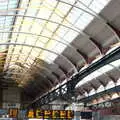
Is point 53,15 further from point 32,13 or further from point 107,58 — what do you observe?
point 107,58

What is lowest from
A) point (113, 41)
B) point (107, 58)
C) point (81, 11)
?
point (107, 58)

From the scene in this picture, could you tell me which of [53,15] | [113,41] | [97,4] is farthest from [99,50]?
[97,4]

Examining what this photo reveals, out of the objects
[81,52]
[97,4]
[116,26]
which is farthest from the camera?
[81,52]

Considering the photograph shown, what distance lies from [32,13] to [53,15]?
2437mm

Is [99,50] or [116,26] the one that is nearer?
[116,26]

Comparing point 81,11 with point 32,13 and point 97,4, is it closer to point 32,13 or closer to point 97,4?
point 97,4

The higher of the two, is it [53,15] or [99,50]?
[53,15]

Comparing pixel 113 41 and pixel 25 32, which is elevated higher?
pixel 25 32

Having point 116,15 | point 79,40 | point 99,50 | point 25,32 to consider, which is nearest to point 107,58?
point 116,15

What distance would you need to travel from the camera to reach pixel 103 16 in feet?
115

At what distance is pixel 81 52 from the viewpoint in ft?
156

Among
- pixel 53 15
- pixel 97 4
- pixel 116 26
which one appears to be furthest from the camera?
pixel 53 15

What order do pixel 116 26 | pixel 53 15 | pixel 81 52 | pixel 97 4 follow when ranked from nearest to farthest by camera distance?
pixel 97 4 → pixel 116 26 → pixel 53 15 → pixel 81 52

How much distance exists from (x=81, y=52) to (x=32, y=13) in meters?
9.28
